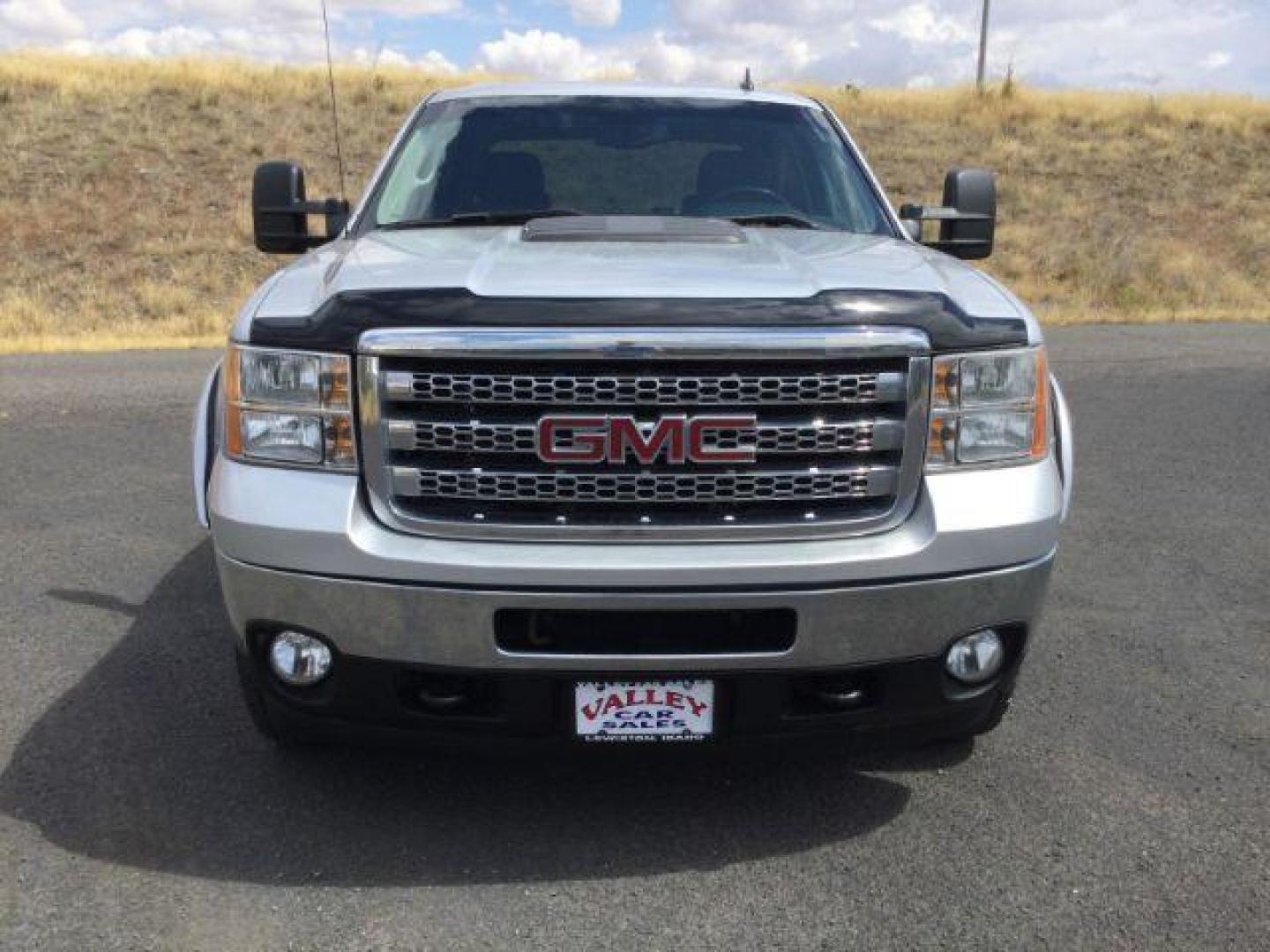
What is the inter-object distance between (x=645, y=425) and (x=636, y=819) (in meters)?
1.07

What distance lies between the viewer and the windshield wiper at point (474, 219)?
4113 mm

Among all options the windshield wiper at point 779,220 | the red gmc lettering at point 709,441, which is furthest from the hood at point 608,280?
the windshield wiper at point 779,220

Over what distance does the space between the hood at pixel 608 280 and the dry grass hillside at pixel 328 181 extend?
1089cm

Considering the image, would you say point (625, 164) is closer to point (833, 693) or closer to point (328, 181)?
point (833, 693)

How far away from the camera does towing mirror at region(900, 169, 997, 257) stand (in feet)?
14.7

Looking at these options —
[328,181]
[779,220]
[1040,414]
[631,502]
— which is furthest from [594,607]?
[328,181]

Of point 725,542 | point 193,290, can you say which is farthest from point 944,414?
point 193,290

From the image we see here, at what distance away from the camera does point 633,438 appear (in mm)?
2742

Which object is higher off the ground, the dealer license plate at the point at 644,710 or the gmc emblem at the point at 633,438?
the gmc emblem at the point at 633,438

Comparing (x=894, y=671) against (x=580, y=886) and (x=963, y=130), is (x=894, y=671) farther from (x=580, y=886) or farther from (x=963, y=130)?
(x=963, y=130)

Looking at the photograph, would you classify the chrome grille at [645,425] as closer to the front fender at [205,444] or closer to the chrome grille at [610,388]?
the chrome grille at [610,388]

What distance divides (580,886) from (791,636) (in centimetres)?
76

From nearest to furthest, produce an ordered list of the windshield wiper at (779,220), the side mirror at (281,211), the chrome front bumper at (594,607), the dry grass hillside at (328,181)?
the chrome front bumper at (594,607) → the windshield wiper at (779,220) → the side mirror at (281,211) → the dry grass hillside at (328,181)

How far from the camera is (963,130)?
95.0 feet
